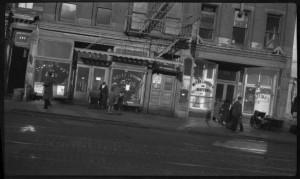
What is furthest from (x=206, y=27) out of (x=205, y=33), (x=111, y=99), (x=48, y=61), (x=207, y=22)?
(x=111, y=99)

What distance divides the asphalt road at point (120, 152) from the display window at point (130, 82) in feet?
3.11

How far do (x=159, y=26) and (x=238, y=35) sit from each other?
11.0ft

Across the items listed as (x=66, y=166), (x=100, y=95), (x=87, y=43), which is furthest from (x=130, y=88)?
(x=66, y=166)

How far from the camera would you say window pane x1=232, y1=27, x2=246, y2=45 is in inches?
565

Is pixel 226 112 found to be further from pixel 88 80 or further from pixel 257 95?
pixel 88 80

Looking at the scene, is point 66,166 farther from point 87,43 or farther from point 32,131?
point 87,43

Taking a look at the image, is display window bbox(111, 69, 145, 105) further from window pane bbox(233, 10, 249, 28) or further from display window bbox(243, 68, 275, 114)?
window pane bbox(233, 10, 249, 28)

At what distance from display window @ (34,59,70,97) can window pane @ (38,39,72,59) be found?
0.32 m

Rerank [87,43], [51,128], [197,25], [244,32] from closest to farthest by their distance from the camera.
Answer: [51,128], [87,43], [244,32], [197,25]

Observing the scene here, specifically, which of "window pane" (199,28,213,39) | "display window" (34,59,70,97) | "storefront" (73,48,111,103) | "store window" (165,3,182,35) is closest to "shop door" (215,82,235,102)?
"storefront" (73,48,111,103)

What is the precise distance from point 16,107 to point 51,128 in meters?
1.22

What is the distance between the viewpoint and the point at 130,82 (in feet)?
33.1

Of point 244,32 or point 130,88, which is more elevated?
point 244,32

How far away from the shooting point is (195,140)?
9461 mm
